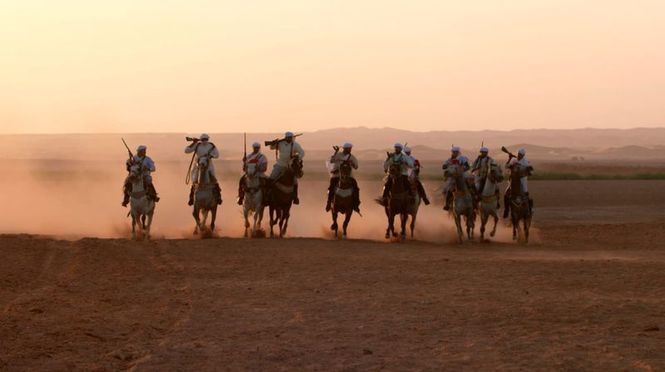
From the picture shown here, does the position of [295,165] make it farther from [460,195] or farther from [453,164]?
[460,195]

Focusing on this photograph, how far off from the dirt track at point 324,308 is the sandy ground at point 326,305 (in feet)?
0.10

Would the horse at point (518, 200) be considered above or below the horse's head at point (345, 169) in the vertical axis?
below

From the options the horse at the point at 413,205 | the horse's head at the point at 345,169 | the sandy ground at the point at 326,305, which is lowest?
the sandy ground at the point at 326,305

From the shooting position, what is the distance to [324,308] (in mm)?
17078

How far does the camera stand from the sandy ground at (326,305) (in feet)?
44.1

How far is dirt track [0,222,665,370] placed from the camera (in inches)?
528

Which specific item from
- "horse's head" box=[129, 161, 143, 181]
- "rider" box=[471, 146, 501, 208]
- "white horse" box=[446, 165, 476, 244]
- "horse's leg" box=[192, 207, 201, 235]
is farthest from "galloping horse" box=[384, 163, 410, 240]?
"horse's head" box=[129, 161, 143, 181]

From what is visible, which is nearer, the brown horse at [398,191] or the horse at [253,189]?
the brown horse at [398,191]

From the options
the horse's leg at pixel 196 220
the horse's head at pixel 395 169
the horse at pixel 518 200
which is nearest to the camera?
the horse at pixel 518 200

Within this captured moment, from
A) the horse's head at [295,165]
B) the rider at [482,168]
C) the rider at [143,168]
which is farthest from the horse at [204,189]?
the rider at [482,168]

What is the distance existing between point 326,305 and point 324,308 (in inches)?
12.4

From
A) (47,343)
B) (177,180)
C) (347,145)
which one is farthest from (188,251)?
(177,180)

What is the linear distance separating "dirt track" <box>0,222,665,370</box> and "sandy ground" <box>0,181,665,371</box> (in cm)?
3

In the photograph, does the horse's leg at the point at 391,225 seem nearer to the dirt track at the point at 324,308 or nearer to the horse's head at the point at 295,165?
the horse's head at the point at 295,165
